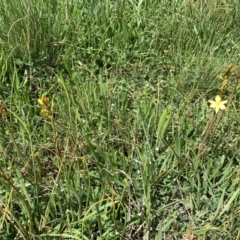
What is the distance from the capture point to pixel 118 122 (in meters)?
1.82

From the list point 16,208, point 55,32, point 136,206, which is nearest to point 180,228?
point 136,206

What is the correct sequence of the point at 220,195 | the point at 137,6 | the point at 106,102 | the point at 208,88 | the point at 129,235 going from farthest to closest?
the point at 137,6 < the point at 208,88 < the point at 106,102 < the point at 220,195 < the point at 129,235

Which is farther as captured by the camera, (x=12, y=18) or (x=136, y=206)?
(x=12, y=18)

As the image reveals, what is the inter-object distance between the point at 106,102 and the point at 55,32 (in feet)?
1.83

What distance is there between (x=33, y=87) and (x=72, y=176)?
68 cm

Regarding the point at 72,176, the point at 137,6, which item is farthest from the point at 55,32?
the point at 72,176

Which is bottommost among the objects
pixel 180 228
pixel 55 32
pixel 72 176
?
pixel 180 228

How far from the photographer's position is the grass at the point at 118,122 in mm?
1538

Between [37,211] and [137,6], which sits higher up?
[137,6]

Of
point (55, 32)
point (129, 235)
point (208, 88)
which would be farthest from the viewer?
point (55, 32)

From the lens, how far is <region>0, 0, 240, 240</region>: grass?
1538mm

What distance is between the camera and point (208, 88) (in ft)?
6.84

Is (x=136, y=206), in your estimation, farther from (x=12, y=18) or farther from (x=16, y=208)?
(x=12, y=18)

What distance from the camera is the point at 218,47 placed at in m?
2.31
